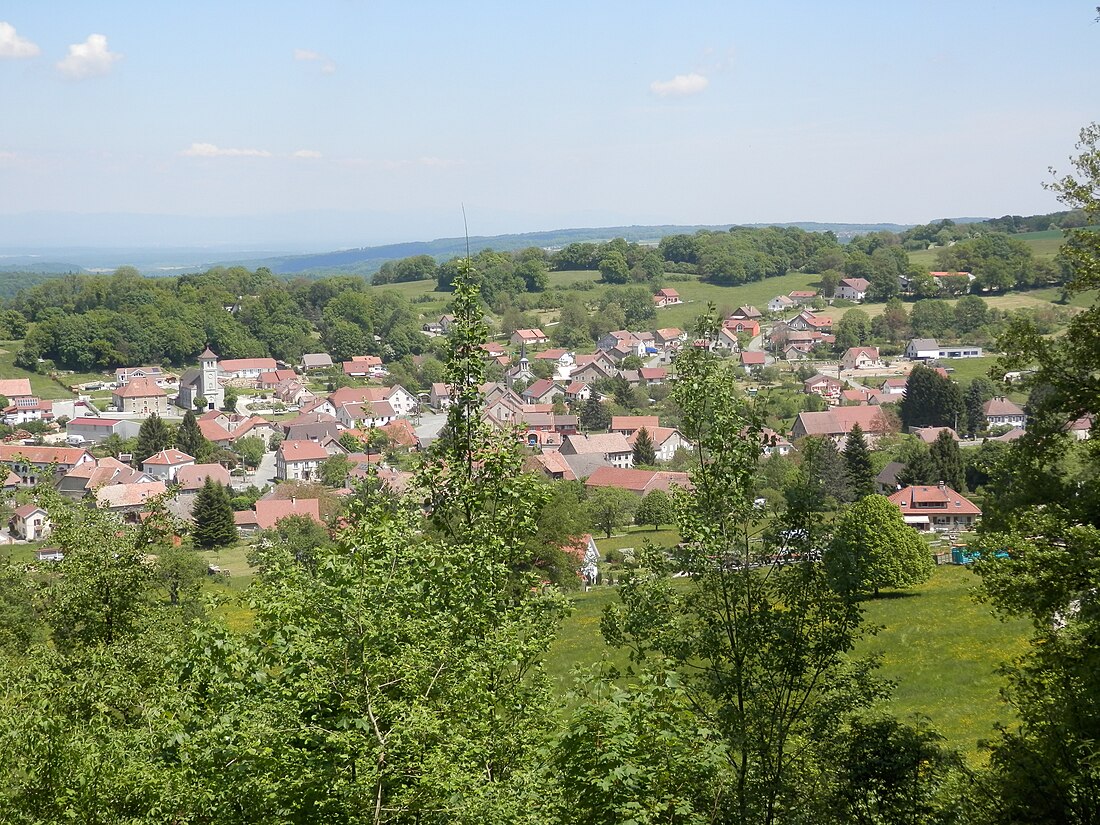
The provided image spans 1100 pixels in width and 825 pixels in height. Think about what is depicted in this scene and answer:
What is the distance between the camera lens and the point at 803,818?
7965mm

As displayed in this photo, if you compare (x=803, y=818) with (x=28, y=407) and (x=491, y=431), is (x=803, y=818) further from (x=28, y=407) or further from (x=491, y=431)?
(x=28, y=407)

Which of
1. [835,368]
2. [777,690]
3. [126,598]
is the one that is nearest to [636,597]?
[777,690]

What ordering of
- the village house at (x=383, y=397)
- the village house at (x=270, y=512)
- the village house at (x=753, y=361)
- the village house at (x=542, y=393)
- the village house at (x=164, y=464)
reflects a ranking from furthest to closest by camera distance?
the village house at (x=753, y=361)
the village house at (x=542, y=393)
the village house at (x=383, y=397)
the village house at (x=164, y=464)
the village house at (x=270, y=512)

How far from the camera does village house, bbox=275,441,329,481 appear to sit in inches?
2879

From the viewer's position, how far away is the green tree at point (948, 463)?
53.9m

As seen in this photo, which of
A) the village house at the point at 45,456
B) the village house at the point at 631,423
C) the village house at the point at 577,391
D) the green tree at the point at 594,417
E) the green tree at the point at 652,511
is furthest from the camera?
the village house at the point at 577,391

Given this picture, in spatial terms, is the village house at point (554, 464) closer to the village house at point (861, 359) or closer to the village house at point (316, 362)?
the village house at point (861, 359)

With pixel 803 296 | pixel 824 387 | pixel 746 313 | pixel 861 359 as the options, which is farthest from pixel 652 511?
pixel 803 296

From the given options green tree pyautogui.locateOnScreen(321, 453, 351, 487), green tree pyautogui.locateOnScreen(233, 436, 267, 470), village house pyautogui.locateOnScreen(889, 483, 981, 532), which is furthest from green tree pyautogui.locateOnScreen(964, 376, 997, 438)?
green tree pyautogui.locateOnScreen(233, 436, 267, 470)

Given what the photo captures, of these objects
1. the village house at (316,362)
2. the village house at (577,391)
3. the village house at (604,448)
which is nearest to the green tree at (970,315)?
the village house at (577,391)

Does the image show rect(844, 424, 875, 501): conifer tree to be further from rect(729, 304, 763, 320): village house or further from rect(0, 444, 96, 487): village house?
rect(729, 304, 763, 320): village house

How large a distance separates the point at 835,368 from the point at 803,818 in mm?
97962

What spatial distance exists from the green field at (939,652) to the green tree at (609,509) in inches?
875

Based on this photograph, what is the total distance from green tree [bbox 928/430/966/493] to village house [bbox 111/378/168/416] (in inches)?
2669
